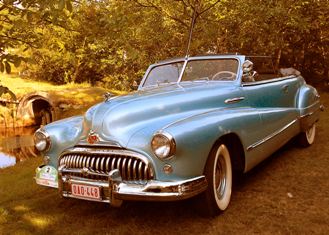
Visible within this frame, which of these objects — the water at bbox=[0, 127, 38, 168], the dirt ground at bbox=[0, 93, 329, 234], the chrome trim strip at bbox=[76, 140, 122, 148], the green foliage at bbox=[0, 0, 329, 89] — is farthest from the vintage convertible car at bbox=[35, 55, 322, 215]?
the water at bbox=[0, 127, 38, 168]

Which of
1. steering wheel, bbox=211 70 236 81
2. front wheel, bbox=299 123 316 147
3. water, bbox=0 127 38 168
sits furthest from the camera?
water, bbox=0 127 38 168

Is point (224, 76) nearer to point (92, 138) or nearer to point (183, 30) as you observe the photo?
point (92, 138)

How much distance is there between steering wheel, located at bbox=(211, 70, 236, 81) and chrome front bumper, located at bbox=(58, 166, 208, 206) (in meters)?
1.87

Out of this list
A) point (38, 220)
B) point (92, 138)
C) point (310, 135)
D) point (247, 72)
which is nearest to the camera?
point (92, 138)

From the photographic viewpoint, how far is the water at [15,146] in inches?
433

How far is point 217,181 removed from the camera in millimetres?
4168

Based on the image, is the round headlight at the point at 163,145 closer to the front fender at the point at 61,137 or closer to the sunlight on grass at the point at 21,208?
the front fender at the point at 61,137

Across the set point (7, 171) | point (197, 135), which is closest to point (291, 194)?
point (197, 135)

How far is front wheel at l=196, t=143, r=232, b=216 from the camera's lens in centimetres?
380

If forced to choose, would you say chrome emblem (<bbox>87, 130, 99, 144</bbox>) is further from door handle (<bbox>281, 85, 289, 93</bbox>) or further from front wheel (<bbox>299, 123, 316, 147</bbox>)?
front wheel (<bbox>299, 123, 316, 147</bbox>)

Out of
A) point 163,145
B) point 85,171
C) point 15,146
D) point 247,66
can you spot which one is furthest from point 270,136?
point 15,146

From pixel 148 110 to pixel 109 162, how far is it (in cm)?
65

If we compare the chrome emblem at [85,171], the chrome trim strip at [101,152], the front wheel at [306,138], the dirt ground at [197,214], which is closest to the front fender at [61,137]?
the chrome trim strip at [101,152]

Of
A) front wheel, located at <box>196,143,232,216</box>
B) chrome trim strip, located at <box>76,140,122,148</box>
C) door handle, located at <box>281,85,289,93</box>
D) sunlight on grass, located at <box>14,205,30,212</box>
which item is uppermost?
door handle, located at <box>281,85,289,93</box>
